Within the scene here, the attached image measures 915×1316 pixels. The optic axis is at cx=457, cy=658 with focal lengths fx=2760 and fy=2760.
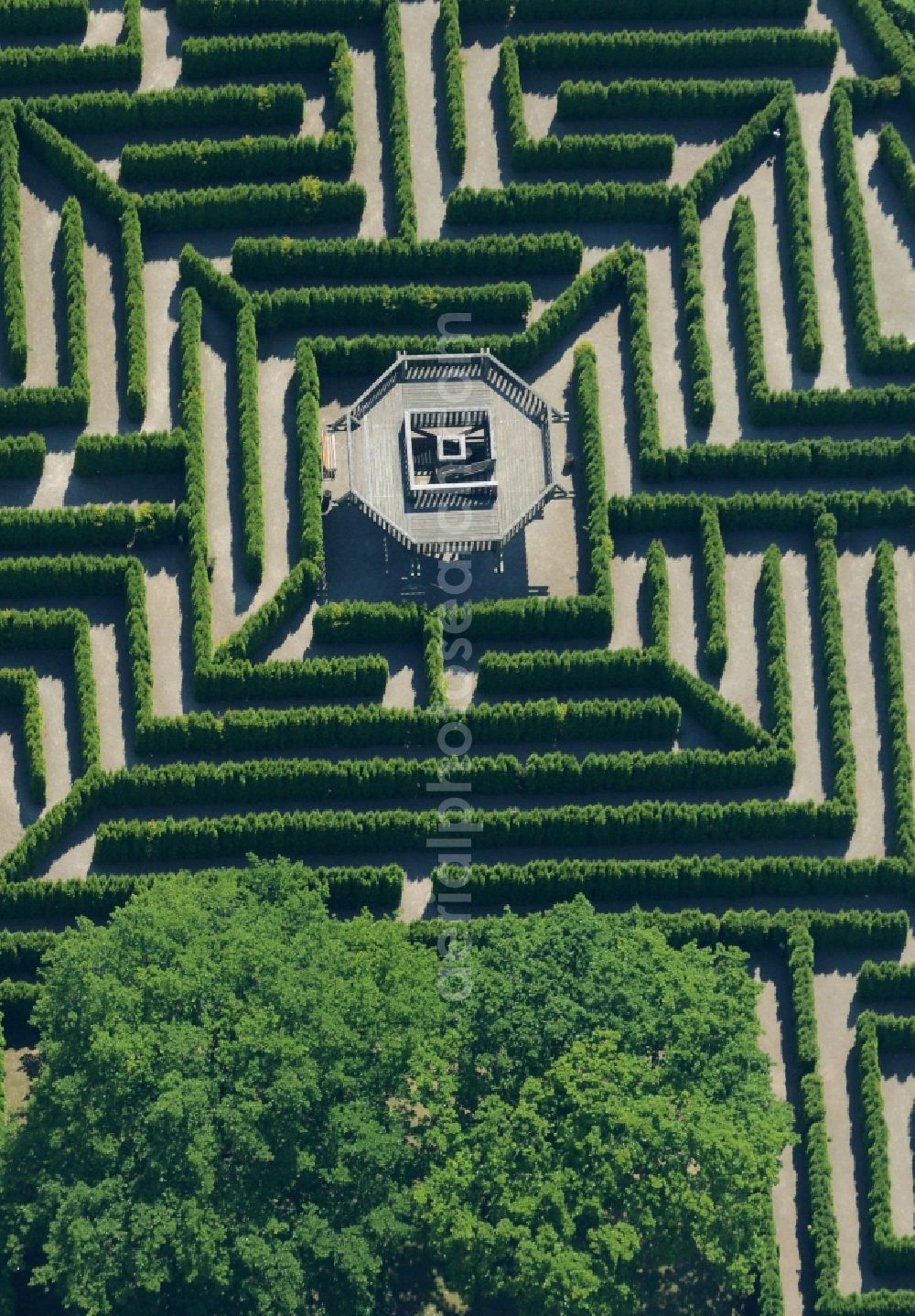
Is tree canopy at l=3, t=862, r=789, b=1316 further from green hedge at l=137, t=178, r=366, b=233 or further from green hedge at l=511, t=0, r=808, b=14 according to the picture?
green hedge at l=511, t=0, r=808, b=14

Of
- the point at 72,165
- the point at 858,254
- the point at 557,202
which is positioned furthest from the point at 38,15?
the point at 858,254

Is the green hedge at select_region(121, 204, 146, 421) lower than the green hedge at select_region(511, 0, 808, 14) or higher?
lower

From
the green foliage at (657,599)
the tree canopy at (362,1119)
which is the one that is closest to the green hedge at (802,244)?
the green foliage at (657,599)

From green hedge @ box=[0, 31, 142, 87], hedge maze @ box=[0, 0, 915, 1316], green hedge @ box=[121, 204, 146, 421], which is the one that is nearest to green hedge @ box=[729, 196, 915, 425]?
hedge maze @ box=[0, 0, 915, 1316]

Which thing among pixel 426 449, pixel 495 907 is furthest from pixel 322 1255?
pixel 426 449

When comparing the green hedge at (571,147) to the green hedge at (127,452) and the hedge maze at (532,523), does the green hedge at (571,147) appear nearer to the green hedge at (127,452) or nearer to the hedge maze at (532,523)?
the hedge maze at (532,523)

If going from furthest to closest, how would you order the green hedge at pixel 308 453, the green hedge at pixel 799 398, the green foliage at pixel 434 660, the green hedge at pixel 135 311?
the green hedge at pixel 799 398, the green hedge at pixel 135 311, the green hedge at pixel 308 453, the green foliage at pixel 434 660

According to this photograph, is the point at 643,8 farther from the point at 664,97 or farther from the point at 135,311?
the point at 135,311
